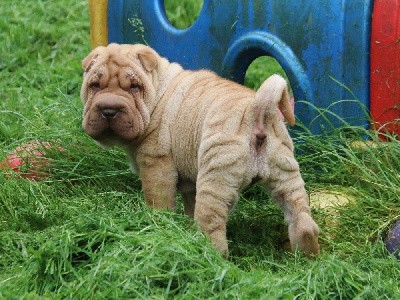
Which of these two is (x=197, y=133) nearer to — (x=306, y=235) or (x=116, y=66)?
(x=116, y=66)

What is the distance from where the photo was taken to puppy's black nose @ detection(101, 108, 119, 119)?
16.9 feet

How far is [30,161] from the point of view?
6223 millimetres

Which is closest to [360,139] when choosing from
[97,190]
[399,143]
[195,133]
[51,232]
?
[399,143]

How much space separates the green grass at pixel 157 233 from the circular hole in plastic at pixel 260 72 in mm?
1513

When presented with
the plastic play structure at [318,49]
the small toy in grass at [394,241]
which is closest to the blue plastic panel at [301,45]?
the plastic play structure at [318,49]

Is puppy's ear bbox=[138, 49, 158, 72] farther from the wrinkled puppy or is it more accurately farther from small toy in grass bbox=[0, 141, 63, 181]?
small toy in grass bbox=[0, 141, 63, 181]

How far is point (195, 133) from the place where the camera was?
200 inches

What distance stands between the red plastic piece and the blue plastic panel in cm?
6

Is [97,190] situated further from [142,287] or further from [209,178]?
[142,287]

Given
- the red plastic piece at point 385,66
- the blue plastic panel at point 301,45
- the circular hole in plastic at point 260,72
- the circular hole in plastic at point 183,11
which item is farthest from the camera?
the circular hole in plastic at point 183,11

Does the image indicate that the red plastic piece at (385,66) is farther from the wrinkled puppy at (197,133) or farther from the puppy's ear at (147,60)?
the puppy's ear at (147,60)

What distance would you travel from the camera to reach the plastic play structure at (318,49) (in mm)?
5633

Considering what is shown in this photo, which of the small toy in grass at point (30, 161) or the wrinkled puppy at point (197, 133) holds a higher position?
the wrinkled puppy at point (197, 133)

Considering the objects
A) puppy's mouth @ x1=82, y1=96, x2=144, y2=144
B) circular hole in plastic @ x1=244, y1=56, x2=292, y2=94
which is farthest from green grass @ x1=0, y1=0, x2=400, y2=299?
circular hole in plastic @ x1=244, y1=56, x2=292, y2=94
